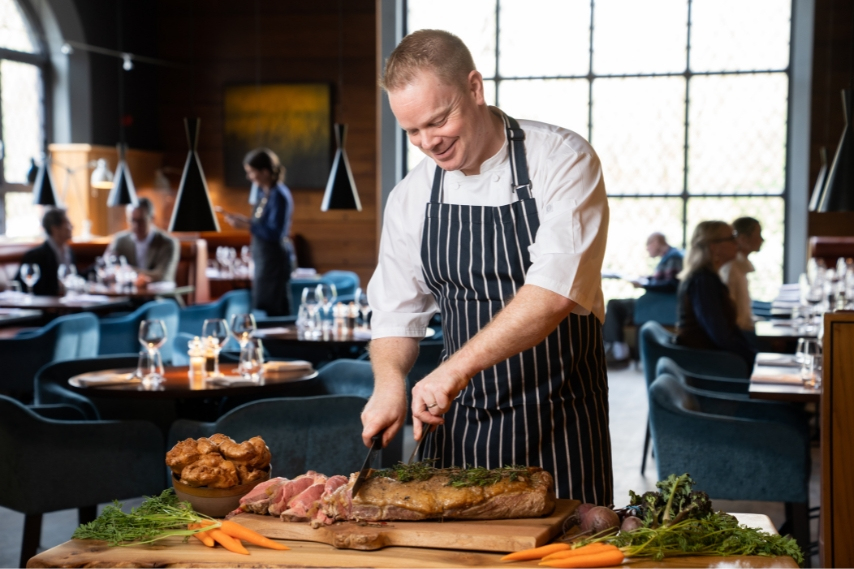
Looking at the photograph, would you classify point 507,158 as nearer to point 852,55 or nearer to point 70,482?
point 70,482

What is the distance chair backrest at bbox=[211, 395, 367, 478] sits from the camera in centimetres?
334

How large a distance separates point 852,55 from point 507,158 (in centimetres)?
895

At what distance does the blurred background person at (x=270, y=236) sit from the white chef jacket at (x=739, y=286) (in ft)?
10.2

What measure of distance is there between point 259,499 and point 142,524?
7.9 inches

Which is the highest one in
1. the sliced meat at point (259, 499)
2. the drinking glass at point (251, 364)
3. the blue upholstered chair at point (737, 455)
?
the sliced meat at point (259, 499)

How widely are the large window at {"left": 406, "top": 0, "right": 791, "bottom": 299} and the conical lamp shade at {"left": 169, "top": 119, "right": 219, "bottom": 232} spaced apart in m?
5.92

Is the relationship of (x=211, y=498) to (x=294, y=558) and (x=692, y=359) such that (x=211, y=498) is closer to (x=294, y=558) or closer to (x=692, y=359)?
(x=294, y=558)

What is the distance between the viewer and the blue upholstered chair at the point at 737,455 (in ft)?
12.4

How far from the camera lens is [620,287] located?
10797 millimetres

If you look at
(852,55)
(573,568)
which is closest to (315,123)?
(852,55)

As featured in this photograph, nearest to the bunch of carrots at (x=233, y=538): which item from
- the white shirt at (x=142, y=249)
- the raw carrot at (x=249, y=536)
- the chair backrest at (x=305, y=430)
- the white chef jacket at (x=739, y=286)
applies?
the raw carrot at (x=249, y=536)

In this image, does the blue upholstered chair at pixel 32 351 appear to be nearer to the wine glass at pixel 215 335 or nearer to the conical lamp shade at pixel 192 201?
the conical lamp shade at pixel 192 201

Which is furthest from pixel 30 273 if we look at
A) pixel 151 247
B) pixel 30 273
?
pixel 151 247

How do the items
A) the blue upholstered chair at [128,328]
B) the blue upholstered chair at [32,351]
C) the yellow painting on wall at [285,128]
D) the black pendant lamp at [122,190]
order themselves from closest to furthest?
the blue upholstered chair at [32,351], the blue upholstered chair at [128,328], the black pendant lamp at [122,190], the yellow painting on wall at [285,128]
